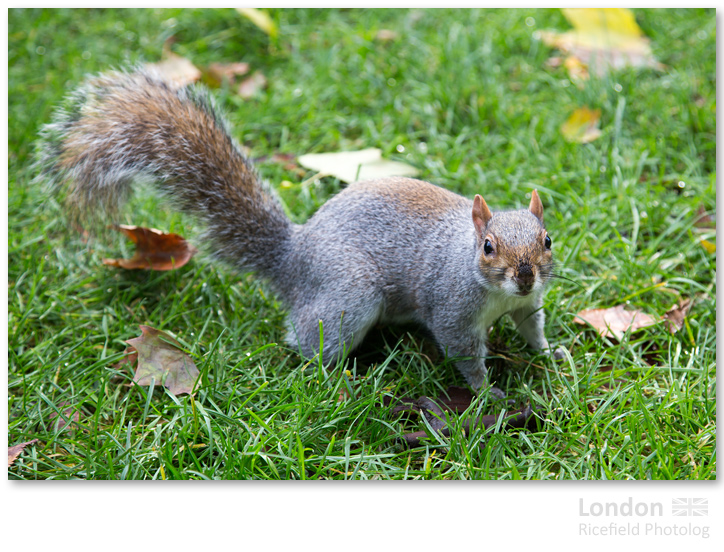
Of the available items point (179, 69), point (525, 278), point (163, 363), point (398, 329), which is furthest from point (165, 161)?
point (179, 69)

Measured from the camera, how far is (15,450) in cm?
164

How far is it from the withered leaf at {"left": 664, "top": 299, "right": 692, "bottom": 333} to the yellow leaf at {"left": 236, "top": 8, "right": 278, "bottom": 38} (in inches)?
82.5

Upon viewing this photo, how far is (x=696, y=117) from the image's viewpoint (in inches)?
102

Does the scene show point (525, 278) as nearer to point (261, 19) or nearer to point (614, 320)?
point (614, 320)

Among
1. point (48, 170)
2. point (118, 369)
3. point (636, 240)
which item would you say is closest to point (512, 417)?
point (636, 240)

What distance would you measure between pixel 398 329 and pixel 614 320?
0.65 meters

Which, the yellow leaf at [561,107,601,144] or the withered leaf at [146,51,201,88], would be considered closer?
the yellow leaf at [561,107,601,144]

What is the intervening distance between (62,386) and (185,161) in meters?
0.72

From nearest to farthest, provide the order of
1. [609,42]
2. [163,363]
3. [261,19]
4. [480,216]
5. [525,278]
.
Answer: [525,278] < [480,216] < [163,363] < [609,42] < [261,19]

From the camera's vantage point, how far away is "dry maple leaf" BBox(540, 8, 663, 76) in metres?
2.84

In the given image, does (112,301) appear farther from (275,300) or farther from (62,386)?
(275,300)

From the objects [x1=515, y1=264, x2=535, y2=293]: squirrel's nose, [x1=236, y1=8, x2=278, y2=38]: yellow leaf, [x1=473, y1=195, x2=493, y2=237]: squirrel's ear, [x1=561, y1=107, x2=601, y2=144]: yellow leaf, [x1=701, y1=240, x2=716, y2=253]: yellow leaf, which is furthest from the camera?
[x1=236, y1=8, x2=278, y2=38]: yellow leaf
